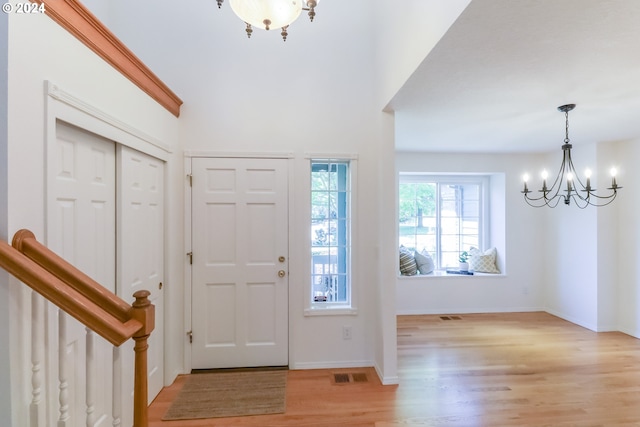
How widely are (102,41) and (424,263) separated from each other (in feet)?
14.0

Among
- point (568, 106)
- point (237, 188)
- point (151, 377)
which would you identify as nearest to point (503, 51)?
point (568, 106)

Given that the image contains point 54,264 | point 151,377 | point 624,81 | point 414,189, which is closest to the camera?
point 54,264

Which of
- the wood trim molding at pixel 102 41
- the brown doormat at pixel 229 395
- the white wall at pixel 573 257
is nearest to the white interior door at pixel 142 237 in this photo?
the brown doormat at pixel 229 395

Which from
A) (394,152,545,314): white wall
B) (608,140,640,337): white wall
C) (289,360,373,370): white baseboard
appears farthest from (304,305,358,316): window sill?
(608,140,640,337): white wall

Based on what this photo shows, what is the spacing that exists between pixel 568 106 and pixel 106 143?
137 inches

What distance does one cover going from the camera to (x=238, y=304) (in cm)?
279

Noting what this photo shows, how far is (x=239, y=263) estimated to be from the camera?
110 inches

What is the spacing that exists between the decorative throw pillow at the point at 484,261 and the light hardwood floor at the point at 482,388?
1.10 m

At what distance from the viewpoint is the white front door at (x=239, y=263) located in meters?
2.77

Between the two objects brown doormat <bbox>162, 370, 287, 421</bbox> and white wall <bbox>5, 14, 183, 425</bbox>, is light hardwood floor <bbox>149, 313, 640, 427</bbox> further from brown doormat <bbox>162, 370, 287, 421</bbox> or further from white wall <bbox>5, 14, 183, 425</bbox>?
white wall <bbox>5, 14, 183, 425</bbox>

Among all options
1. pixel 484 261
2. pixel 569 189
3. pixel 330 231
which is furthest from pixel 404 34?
pixel 484 261

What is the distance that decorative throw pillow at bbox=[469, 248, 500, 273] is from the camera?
445 cm

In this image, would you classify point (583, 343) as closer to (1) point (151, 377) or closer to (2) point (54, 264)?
(1) point (151, 377)

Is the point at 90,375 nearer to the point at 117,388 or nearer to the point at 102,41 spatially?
the point at 117,388
